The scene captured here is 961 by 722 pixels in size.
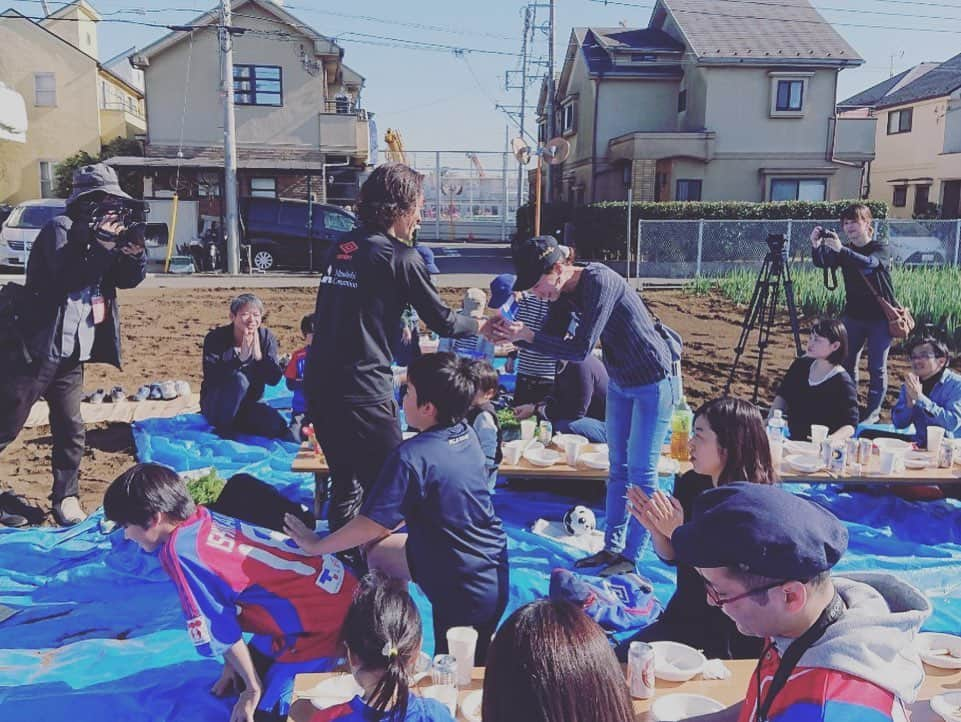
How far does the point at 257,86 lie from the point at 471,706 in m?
25.2

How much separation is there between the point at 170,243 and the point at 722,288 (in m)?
12.9

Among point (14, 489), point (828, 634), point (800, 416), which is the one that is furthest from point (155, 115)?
point (828, 634)

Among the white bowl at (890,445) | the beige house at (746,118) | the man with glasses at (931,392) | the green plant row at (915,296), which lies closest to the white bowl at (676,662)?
the white bowl at (890,445)

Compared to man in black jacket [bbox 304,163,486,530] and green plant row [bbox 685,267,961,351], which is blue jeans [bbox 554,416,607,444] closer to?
man in black jacket [bbox 304,163,486,530]

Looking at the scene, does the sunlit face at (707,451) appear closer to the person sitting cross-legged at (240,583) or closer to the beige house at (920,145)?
the person sitting cross-legged at (240,583)

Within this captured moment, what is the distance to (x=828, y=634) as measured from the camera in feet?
5.24

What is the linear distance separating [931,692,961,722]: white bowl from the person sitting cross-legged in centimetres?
177

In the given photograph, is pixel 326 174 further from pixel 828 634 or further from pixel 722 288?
pixel 828 634

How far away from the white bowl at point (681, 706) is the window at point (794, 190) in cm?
2423

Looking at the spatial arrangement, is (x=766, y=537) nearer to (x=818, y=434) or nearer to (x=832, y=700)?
(x=832, y=700)

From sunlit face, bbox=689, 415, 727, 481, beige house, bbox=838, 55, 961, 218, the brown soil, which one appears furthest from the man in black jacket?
beige house, bbox=838, 55, 961, 218

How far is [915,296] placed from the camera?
1074cm

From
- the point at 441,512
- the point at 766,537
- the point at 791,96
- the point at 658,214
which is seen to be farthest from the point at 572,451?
the point at 791,96

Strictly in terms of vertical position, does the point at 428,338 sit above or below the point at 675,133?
below
